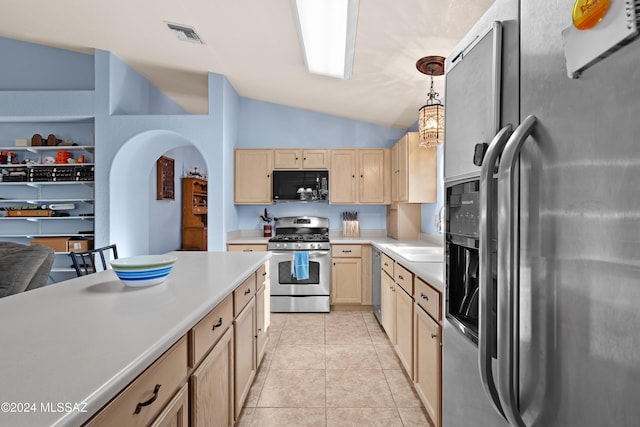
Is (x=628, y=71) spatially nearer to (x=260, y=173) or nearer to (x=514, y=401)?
(x=514, y=401)

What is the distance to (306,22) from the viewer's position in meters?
2.41

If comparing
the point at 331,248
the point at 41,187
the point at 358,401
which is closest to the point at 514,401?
the point at 358,401

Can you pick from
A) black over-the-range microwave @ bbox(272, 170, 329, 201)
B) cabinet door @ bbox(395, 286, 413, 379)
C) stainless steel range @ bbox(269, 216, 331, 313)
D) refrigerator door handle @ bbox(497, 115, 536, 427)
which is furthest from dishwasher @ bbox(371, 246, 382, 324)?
refrigerator door handle @ bbox(497, 115, 536, 427)

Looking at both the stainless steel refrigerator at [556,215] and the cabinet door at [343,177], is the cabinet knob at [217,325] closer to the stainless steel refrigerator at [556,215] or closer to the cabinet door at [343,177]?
the stainless steel refrigerator at [556,215]

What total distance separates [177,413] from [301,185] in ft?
11.7

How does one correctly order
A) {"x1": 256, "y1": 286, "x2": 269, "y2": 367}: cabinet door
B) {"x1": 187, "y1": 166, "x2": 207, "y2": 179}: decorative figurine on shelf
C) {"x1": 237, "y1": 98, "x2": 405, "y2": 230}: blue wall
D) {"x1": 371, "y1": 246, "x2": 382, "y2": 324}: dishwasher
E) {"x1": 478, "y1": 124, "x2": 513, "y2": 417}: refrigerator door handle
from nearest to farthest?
1. {"x1": 478, "y1": 124, "x2": 513, "y2": 417}: refrigerator door handle
2. {"x1": 256, "y1": 286, "x2": 269, "y2": 367}: cabinet door
3. {"x1": 371, "y1": 246, "x2": 382, "y2": 324}: dishwasher
4. {"x1": 237, "y1": 98, "x2": 405, "y2": 230}: blue wall
5. {"x1": 187, "y1": 166, "x2": 207, "y2": 179}: decorative figurine on shelf

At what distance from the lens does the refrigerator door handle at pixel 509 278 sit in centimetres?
68

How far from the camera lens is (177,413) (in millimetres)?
1046

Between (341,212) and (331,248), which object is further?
(341,212)

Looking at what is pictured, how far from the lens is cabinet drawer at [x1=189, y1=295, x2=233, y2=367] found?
3.86 feet

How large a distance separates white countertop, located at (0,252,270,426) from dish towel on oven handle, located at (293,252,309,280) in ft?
7.63

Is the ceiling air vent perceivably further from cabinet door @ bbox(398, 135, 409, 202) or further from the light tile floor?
the light tile floor

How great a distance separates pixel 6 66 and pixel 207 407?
538 centimetres

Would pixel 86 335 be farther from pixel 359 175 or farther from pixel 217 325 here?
pixel 359 175
